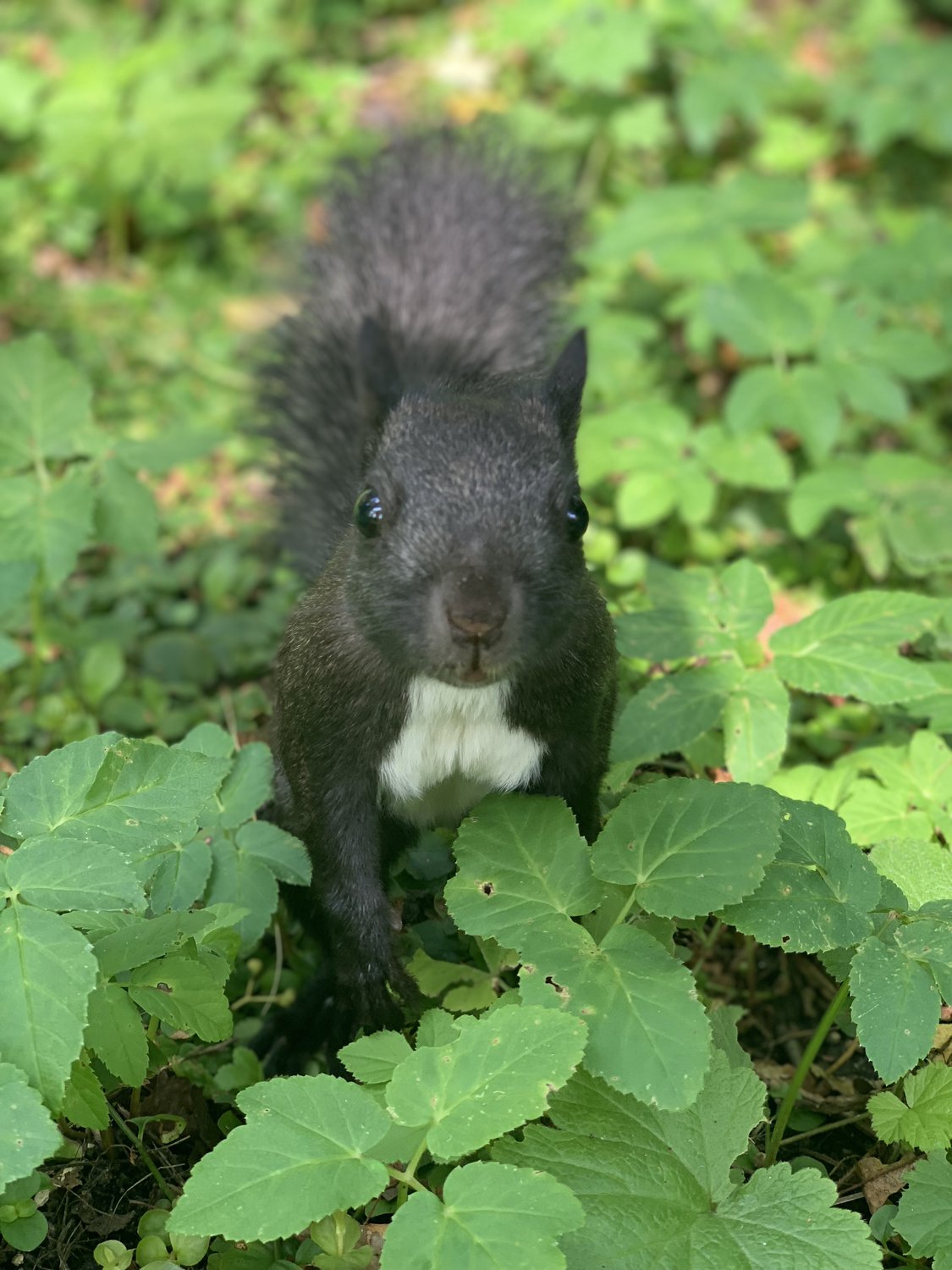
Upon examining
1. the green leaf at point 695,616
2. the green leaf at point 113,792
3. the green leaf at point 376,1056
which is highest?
the green leaf at point 113,792

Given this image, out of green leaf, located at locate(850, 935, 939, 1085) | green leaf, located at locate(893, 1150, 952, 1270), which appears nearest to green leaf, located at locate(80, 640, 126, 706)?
green leaf, located at locate(850, 935, 939, 1085)

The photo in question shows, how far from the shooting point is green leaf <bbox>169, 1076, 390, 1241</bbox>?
5.54 feet

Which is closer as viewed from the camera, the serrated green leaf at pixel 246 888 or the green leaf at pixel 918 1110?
the green leaf at pixel 918 1110

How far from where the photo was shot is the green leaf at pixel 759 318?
3783 millimetres

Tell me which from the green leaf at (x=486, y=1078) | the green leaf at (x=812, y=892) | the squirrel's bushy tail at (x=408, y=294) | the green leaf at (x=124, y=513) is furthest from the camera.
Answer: the squirrel's bushy tail at (x=408, y=294)

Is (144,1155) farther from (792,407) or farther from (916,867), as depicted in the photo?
(792,407)

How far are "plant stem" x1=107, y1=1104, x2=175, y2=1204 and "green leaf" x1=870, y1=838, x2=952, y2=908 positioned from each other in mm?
1271

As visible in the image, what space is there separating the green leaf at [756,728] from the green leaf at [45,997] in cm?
128

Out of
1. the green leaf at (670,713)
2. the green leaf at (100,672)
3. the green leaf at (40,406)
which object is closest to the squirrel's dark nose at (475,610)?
the green leaf at (670,713)

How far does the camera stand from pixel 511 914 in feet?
6.67

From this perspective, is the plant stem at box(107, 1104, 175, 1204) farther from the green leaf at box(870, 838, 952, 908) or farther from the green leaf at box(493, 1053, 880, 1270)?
the green leaf at box(870, 838, 952, 908)

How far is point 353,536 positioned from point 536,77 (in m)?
4.23

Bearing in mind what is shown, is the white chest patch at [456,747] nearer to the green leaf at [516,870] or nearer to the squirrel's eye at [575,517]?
the green leaf at [516,870]

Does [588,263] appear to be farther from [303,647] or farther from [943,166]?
[303,647]
